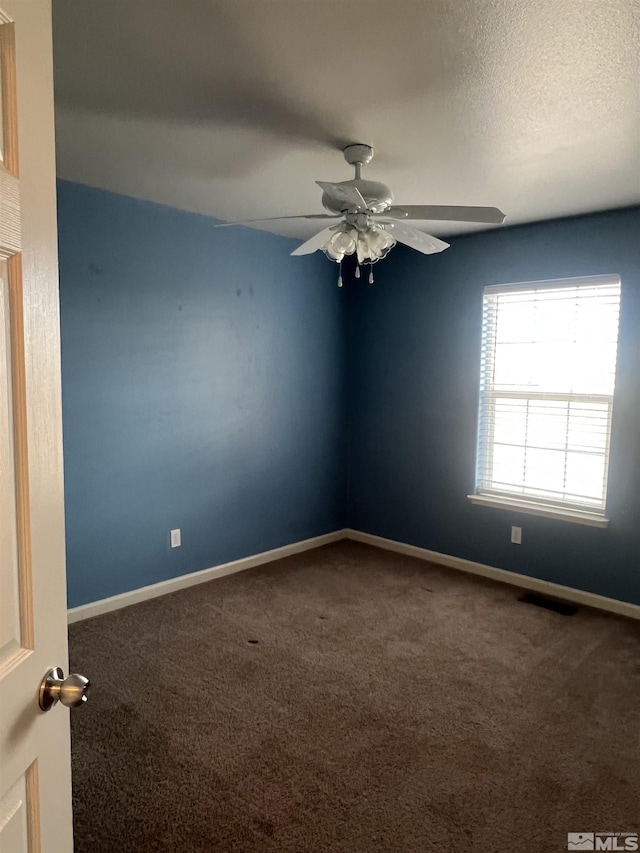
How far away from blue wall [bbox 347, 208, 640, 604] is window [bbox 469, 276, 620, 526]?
0.08 m

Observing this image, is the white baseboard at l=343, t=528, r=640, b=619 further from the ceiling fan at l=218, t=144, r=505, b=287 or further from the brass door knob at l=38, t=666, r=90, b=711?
the brass door knob at l=38, t=666, r=90, b=711

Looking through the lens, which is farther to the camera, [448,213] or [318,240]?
[318,240]

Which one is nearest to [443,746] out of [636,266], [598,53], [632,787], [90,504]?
[632,787]

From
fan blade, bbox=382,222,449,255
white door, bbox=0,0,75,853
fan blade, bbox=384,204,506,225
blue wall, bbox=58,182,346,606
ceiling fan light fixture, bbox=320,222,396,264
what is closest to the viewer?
white door, bbox=0,0,75,853

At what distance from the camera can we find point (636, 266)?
3.40 m

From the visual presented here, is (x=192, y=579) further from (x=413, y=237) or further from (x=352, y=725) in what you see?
(x=413, y=237)

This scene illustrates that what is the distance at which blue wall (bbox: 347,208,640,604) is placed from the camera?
351cm

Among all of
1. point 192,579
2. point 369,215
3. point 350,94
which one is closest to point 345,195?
point 369,215

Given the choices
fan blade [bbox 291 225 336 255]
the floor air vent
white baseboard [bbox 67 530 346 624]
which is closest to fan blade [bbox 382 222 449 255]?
fan blade [bbox 291 225 336 255]

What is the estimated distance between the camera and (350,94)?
2.05 metres

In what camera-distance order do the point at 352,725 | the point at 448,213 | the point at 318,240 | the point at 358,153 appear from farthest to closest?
the point at 318,240, the point at 358,153, the point at 352,725, the point at 448,213

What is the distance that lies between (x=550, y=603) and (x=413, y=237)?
2423 millimetres

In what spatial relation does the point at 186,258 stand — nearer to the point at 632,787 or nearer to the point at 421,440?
the point at 421,440

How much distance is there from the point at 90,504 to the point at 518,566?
2.76 meters
